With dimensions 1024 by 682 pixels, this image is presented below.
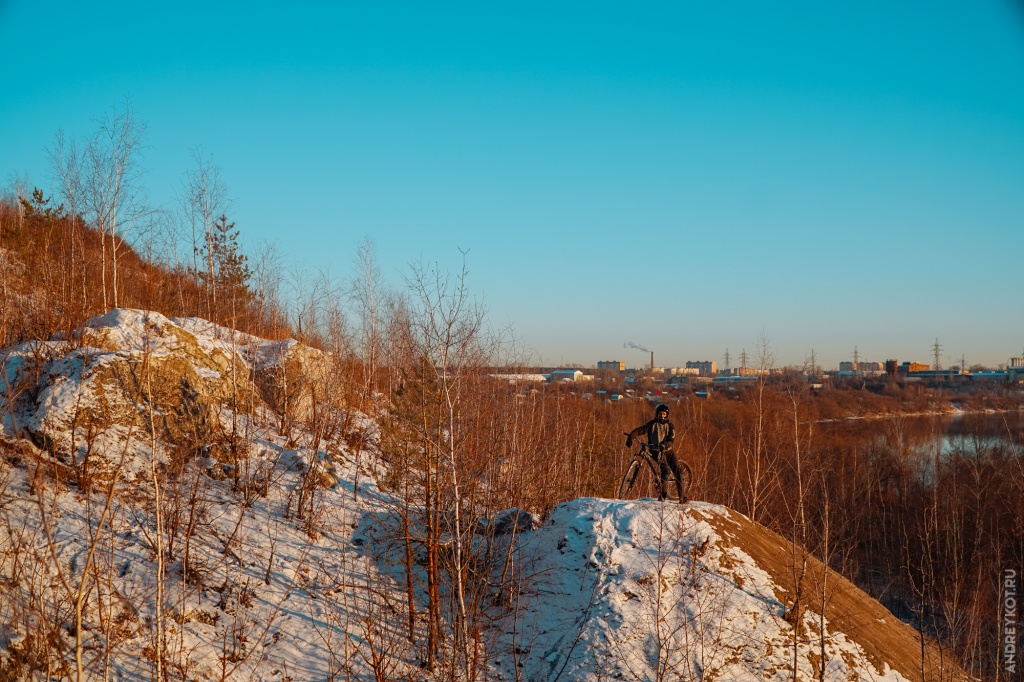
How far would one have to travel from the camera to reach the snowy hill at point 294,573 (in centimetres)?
708

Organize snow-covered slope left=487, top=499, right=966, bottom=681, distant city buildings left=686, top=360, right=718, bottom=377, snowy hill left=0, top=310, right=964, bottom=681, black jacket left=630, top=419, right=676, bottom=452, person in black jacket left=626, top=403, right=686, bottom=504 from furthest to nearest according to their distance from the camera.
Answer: distant city buildings left=686, top=360, right=718, bottom=377, black jacket left=630, top=419, right=676, bottom=452, person in black jacket left=626, top=403, right=686, bottom=504, snow-covered slope left=487, top=499, right=966, bottom=681, snowy hill left=0, top=310, right=964, bottom=681

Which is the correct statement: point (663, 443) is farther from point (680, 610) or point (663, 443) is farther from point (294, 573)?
point (294, 573)

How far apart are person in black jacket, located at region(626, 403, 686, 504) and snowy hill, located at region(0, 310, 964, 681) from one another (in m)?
0.68

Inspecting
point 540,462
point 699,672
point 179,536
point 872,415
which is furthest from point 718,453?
point 179,536

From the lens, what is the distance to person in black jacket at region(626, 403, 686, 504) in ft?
35.3

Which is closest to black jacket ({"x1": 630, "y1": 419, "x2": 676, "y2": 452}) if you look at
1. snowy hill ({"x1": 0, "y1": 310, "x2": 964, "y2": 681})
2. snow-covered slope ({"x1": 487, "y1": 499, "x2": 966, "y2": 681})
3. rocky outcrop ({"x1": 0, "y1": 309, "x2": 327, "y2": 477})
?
snowy hill ({"x1": 0, "y1": 310, "x2": 964, "y2": 681})

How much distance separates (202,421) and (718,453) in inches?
1206

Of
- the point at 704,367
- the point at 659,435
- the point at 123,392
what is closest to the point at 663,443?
the point at 659,435

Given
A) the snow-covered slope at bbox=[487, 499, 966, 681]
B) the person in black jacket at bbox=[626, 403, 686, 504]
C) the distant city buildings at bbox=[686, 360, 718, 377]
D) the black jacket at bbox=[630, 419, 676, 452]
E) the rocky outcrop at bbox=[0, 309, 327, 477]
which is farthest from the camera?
the distant city buildings at bbox=[686, 360, 718, 377]

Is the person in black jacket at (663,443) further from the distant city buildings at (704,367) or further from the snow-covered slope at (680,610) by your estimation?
the distant city buildings at (704,367)

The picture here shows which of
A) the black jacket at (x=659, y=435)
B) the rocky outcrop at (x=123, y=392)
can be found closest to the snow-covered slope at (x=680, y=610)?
the black jacket at (x=659, y=435)

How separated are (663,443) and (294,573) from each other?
21.2 ft

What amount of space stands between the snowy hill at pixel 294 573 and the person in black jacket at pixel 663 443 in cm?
68

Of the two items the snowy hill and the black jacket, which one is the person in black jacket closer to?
the black jacket
